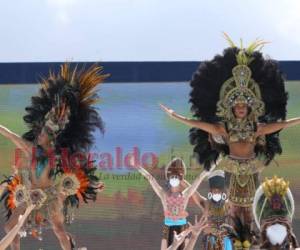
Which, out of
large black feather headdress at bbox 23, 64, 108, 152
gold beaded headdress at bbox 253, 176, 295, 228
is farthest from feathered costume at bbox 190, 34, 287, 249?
gold beaded headdress at bbox 253, 176, 295, 228

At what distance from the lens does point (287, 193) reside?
764 centimetres

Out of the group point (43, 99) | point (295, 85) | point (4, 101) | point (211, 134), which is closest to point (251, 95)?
point (211, 134)

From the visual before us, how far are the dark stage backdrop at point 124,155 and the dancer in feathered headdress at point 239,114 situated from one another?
33.1 inches

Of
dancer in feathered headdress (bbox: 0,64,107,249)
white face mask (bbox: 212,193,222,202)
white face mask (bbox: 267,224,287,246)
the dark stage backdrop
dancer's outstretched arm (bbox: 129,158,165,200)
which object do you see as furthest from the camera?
the dark stage backdrop

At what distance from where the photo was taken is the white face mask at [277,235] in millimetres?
7016

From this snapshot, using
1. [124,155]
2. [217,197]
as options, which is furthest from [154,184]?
[217,197]

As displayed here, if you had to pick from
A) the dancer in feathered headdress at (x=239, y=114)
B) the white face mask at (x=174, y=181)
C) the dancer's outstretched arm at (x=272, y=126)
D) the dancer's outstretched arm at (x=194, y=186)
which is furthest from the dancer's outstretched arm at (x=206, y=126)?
the white face mask at (x=174, y=181)

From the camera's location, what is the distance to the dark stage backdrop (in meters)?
10.3

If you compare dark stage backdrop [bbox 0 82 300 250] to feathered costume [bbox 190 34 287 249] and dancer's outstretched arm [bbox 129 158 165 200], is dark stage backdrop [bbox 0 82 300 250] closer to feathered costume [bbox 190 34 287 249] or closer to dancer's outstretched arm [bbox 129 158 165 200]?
dancer's outstretched arm [bbox 129 158 165 200]

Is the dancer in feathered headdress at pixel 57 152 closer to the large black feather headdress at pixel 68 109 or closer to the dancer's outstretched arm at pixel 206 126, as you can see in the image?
the large black feather headdress at pixel 68 109

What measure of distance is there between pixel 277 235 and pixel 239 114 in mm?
2525

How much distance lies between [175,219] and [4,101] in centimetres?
237

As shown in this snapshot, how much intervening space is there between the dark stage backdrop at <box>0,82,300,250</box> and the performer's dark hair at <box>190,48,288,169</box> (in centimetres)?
83

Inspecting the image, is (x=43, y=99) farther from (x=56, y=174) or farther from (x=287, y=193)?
(x=287, y=193)
